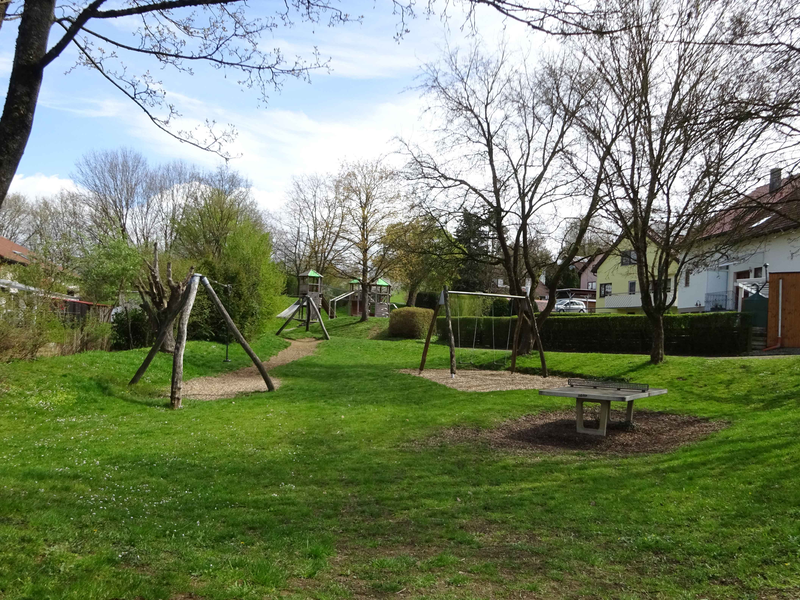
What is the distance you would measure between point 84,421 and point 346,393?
18.4ft

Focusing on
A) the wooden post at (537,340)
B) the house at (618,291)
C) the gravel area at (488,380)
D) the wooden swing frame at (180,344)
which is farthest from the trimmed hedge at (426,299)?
the wooden swing frame at (180,344)

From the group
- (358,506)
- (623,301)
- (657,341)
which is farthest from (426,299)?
(358,506)

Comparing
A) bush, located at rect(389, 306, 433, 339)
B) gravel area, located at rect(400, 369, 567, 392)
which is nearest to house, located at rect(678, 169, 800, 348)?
gravel area, located at rect(400, 369, 567, 392)

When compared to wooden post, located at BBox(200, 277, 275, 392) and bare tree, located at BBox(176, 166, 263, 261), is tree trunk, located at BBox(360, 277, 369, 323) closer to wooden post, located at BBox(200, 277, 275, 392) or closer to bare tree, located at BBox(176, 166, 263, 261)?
bare tree, located at BBox(176, 166, 263, 261)

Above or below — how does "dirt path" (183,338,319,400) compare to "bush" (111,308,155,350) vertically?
below

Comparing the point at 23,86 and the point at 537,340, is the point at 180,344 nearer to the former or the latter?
the point at 23,86

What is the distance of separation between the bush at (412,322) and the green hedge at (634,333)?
3745 millimetres

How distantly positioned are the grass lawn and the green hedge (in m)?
7.93

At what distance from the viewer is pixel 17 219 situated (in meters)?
45.3

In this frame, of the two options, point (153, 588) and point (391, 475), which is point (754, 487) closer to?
point (391, 475)

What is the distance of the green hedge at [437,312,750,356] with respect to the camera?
59.7ft

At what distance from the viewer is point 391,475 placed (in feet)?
21.8

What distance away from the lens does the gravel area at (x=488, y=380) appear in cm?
1387

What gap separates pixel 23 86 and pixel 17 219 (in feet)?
165
